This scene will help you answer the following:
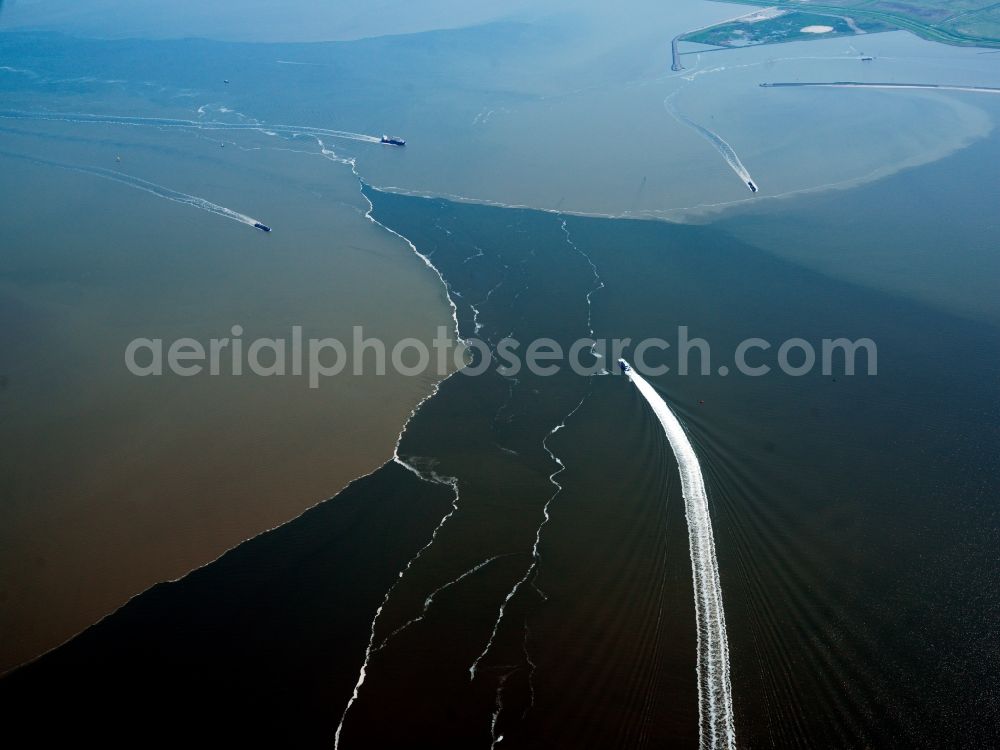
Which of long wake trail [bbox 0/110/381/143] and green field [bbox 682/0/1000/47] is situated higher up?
green field [bbox 682/0/1000/47]

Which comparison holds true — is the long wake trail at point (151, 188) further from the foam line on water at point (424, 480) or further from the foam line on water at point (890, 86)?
the foam line on water at point (890, 86)

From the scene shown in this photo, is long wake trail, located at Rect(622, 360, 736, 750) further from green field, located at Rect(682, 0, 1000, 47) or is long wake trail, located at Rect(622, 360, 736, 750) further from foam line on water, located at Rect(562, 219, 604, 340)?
green field, located at Rect(682, 0, 1000, 47)

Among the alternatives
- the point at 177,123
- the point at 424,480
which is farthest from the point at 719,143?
the point at 177,123

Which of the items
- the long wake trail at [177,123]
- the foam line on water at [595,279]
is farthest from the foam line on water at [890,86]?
the long wake trail at [177,123]

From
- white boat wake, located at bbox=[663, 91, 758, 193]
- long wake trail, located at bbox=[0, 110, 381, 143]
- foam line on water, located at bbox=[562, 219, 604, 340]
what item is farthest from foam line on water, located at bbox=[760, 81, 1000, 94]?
long wake trail, located at bbox=[0, 110, 381, 143]

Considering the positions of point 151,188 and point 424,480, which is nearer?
point 424,480

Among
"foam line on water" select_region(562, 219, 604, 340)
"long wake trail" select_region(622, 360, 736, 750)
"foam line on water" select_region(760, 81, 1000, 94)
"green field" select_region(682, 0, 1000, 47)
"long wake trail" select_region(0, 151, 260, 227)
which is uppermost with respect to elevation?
"green field" select_region(682, 0, 1000, 47)

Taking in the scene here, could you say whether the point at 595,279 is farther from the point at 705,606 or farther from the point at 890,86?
the point at 890,86
